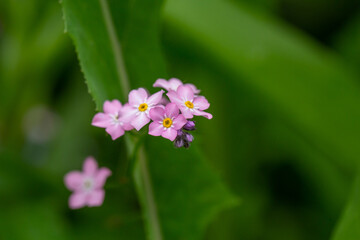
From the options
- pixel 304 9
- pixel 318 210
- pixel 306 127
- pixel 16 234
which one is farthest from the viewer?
pixel 304 9

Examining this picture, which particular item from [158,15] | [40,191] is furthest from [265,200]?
[158,15]

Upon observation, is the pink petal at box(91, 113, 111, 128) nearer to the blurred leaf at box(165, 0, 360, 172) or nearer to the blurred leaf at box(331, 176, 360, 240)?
the blurred leaf at box(331, 176, 360, 240)

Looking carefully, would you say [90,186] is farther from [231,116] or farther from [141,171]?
[231,116]

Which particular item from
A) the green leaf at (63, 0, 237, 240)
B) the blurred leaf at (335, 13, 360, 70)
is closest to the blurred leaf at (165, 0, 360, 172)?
the blurred leaf at (335, 13, 360, 70)

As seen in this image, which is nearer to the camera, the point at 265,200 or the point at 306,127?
the point at 306,127

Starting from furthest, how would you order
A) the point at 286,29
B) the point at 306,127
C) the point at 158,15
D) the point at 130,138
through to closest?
the point at 286,29 < the point at 306,127 < the point at 158,15 < the point at 130,138

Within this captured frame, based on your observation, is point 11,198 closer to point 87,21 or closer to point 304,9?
point 87,21
